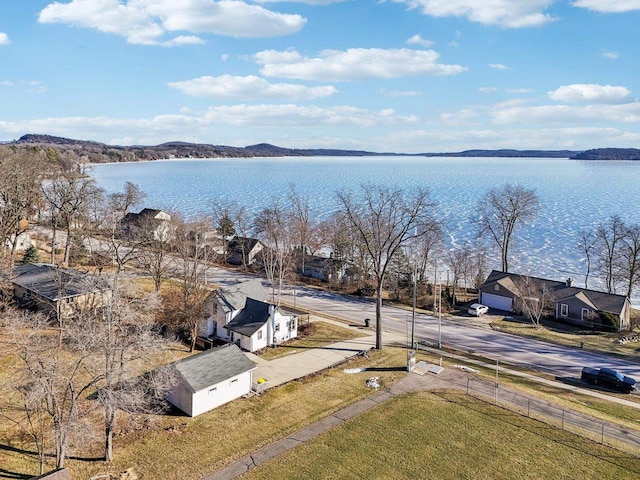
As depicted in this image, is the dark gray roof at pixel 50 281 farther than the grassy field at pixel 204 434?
Yes

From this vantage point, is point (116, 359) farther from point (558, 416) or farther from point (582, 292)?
point (582, 292)

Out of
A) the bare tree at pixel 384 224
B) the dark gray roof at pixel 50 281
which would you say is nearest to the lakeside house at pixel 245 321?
the bare tree at pixel 384 224

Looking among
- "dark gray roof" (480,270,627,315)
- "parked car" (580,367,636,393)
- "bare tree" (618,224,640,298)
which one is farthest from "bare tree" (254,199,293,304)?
"bare tree" (618,224,640,298)

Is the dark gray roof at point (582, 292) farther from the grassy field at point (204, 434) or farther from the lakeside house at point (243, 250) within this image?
the lakeside house at point (243, 250)

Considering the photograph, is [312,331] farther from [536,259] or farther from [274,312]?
[536,259]

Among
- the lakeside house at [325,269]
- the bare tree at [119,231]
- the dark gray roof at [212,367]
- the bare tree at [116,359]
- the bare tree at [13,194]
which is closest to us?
the bare tree at [116,359]

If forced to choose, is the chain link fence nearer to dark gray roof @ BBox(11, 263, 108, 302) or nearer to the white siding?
the white siding

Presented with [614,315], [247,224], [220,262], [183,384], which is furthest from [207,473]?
[247,224]
